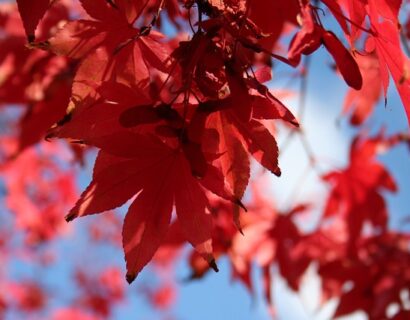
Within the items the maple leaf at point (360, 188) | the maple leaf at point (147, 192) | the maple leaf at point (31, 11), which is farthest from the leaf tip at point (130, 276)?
the maple leaf at point (360, 188)

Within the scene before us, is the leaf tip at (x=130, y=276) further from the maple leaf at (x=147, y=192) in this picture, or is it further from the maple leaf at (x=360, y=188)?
the maple leaf at (x=360, y=188)

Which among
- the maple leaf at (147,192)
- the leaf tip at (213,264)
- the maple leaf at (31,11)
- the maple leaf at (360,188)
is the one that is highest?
the maple leaf at (31,11)

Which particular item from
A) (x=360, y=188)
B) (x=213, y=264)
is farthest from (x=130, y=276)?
(x=360, y=188)

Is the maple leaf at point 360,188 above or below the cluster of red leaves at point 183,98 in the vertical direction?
below

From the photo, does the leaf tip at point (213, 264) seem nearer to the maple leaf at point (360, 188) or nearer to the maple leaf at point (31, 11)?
the maple leaf at point (31, 11)

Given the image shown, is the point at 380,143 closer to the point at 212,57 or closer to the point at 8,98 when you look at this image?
the point at 8,98

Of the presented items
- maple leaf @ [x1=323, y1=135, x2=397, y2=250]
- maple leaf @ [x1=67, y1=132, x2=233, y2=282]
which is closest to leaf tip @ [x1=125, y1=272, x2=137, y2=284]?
maple leaf @ [x1=67, y1=132, x2=233, y2=282]

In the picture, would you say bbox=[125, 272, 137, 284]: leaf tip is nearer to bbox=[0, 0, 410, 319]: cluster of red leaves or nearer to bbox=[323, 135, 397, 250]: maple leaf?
bbox=[0, 0, 410, 319]: cluster of red leaves

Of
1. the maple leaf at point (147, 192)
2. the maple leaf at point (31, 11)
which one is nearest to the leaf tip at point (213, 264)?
the maple leaf at point (147, 192)

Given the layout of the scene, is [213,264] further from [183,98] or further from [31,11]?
[31,11]

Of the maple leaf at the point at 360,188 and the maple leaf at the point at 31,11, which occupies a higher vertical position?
the maple leaf at the point at 31,11

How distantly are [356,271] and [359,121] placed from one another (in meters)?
0.42

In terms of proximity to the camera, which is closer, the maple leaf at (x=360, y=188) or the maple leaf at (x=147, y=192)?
the maple leaf at (x=147, y=192)

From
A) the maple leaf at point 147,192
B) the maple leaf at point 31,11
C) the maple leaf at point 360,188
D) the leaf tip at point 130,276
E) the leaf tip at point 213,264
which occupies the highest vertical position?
the maple leaf at point 31,11
